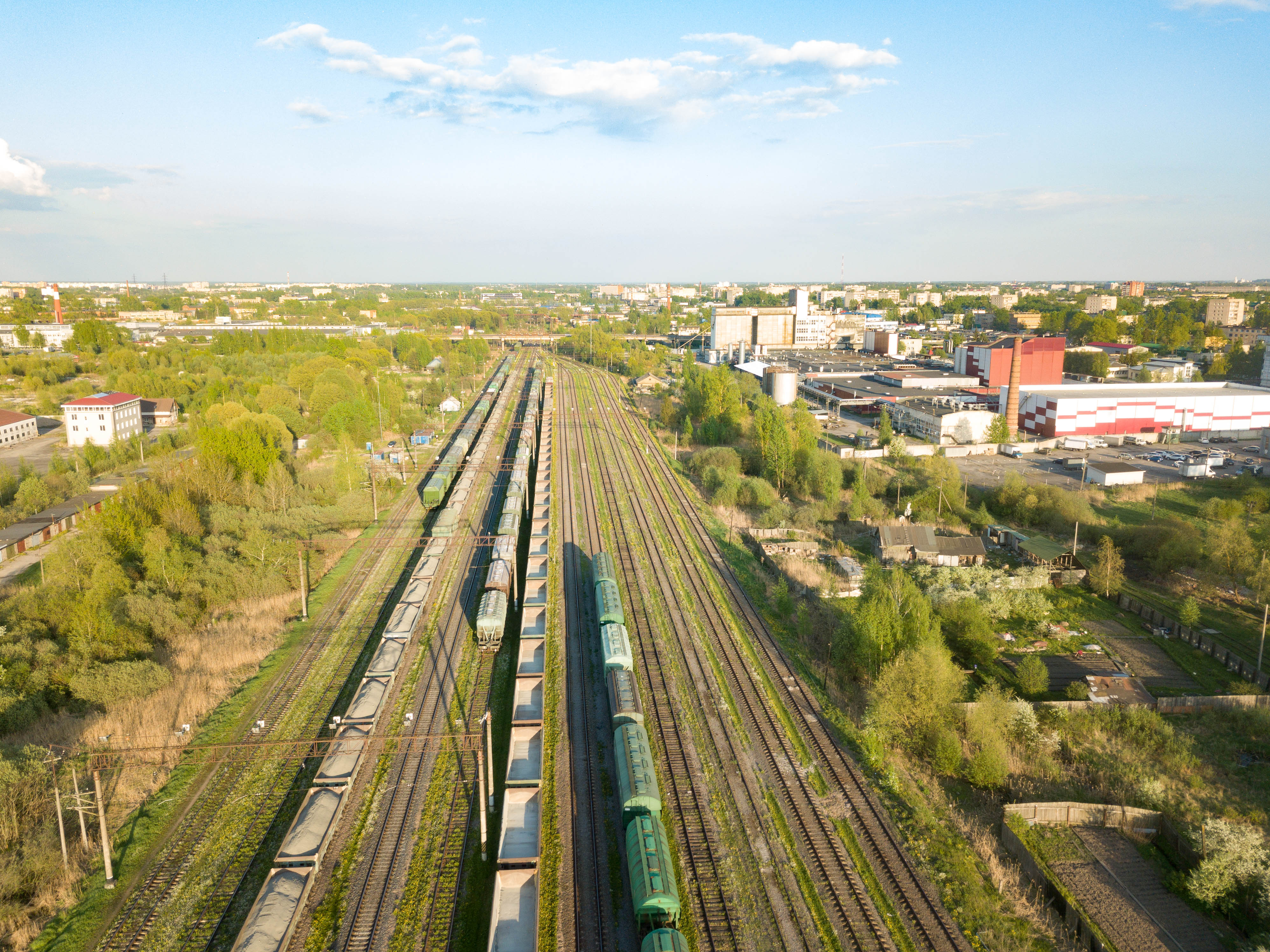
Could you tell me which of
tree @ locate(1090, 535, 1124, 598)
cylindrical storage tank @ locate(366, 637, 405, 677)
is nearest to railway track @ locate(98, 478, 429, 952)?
cylindrical storage tank @ locate(366, 637, 405, 677)

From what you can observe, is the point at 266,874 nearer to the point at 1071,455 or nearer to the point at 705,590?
the point at 705,590

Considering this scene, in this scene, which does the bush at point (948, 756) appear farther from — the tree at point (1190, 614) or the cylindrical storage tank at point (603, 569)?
the tree at point (1190, 614)

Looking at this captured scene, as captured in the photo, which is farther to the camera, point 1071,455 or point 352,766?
point 1071,455

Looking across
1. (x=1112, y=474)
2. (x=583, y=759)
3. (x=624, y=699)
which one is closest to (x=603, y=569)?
(x=624, y=699)

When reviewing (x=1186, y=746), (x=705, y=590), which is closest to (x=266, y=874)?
(x=705, y=590)

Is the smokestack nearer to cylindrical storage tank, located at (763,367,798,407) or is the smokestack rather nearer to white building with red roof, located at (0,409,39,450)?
cylindrical storage tank, located at (763,367,798,407)

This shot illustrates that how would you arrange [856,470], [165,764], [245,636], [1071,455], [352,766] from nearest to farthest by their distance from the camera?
[352,766]
[165,764]
[245,636]
[856,470]
[1071,455]

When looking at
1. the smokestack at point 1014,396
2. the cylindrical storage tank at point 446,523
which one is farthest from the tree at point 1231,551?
the cylindrical storage tank at point 446,523
